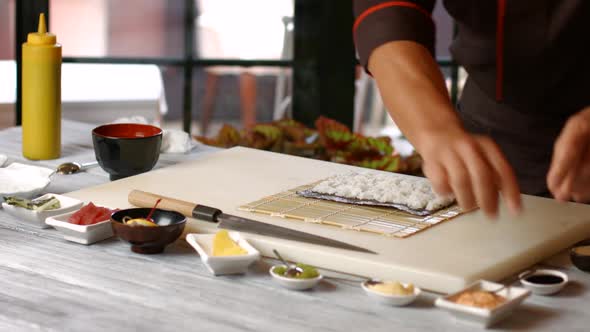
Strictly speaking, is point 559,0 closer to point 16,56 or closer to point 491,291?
point 491,291

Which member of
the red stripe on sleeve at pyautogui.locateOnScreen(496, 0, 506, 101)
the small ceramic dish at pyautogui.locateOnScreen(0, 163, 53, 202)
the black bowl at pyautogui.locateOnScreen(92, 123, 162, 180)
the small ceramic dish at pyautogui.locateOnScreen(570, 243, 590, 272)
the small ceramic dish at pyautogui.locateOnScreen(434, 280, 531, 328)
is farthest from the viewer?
the red stripe on sleeve at pyautogui.locateOnScreen(496, 0, 506, 101)

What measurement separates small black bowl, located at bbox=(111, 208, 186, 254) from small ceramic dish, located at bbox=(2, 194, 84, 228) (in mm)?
147

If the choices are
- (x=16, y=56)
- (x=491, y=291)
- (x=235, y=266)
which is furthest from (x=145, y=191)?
(x=16, y=56)

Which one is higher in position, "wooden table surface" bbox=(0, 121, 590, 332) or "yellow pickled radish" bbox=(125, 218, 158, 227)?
"yellow pickled radish" bbox=(125, 218, 158, 227)

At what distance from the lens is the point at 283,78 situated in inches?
132

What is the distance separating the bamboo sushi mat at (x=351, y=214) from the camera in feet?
4.38

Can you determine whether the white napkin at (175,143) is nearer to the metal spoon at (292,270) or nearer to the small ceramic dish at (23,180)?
the small ceramic dish at (23,180)

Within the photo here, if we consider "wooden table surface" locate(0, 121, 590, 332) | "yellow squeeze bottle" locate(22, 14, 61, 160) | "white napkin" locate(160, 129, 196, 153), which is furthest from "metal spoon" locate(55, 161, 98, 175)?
"wooden table surface" locate(0, 121, 590, 332)

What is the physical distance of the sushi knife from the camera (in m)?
1.26

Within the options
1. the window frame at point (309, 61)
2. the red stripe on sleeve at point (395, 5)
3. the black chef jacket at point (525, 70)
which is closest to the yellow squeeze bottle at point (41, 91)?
the red stripe on sleeve at point (395, 5)

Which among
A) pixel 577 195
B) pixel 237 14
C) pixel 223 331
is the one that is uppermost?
pixel 237 14

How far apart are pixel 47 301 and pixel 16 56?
2.20 m

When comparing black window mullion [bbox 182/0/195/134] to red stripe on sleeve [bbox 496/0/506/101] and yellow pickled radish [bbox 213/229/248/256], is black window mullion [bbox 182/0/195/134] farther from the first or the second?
yellow pickled radish [bbox 213/229/248/256]

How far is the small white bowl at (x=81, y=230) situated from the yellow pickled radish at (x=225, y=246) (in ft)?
0.60
